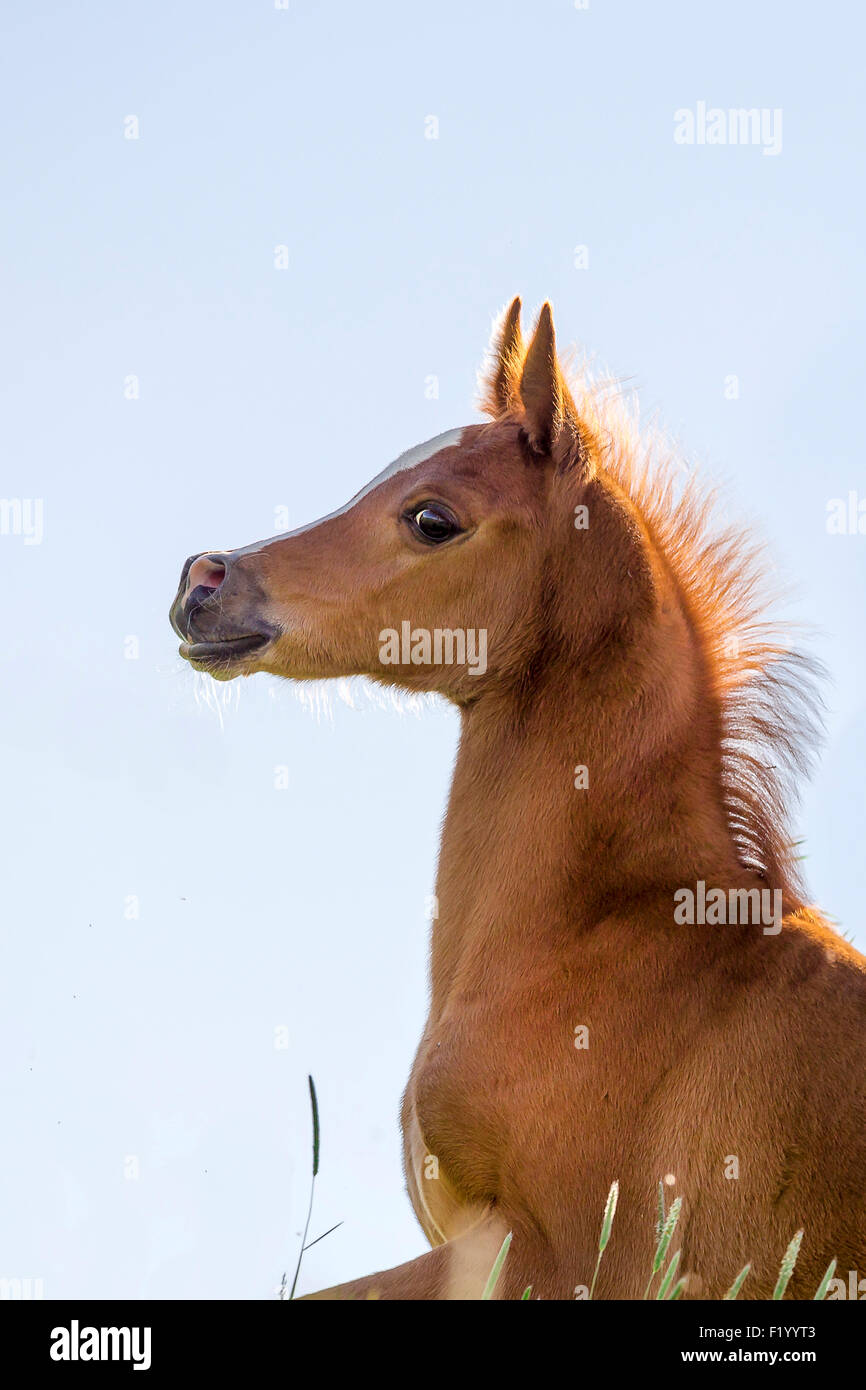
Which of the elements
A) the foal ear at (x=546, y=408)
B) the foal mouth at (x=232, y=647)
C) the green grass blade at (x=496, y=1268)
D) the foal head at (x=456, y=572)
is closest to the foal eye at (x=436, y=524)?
the foal head at (x=456, y=572)

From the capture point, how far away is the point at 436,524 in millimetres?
5695

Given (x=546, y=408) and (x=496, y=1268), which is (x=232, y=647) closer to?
(x=546, y=408)

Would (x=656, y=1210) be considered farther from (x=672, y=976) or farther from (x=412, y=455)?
(x=412, y=455)

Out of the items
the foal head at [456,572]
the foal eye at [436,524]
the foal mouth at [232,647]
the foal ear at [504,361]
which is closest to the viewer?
the foal head at [456,572]

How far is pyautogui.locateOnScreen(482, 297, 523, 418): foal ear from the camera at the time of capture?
6477 mm

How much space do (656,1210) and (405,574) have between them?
2.73 metres

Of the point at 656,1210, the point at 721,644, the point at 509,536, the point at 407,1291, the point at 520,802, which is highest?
the point at 509,536

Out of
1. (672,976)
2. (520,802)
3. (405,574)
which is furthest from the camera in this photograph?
(405,574)

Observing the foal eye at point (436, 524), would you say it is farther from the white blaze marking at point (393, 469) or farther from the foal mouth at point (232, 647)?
the foal mouth at point (232, 647)

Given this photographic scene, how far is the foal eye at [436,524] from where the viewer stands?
223 inches

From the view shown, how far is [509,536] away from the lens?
18.3ft

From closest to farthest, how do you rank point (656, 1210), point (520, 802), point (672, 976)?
point (656, 1210), point (672, 976), point (520, 802)

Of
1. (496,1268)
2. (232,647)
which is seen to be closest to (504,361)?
(232,647)
